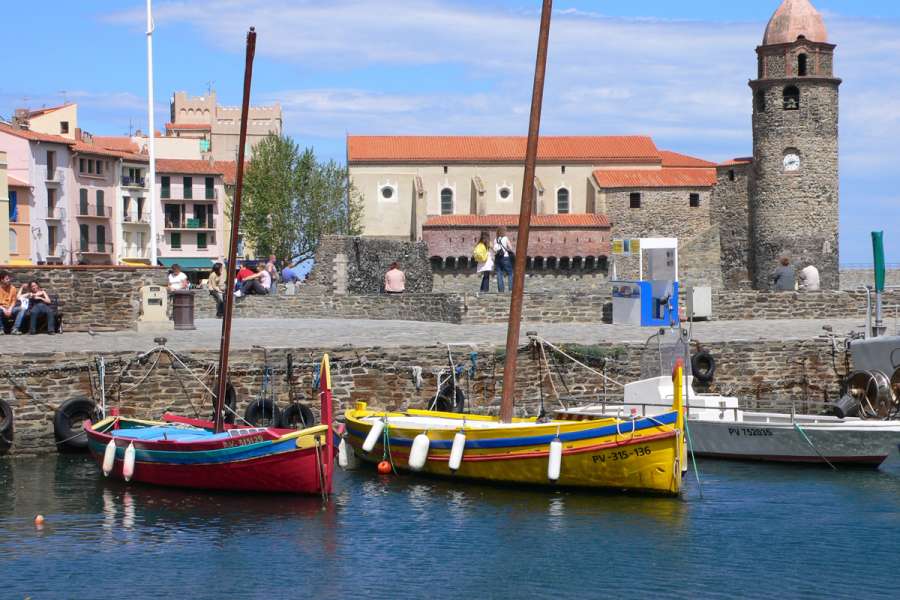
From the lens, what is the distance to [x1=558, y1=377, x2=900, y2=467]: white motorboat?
19.8 meters

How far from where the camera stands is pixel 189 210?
292ft

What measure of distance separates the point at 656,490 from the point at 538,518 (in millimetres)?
1771

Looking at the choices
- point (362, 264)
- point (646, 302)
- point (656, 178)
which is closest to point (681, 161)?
point (656, 178)

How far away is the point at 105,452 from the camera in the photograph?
18.4 m

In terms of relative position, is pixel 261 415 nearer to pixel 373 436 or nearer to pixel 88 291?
pixel 373 436

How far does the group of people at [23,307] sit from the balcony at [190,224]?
209 feet

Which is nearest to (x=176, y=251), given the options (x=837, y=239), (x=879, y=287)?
(x=837, y=239)

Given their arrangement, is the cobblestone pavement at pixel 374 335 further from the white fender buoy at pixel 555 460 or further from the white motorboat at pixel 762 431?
the white fender buoy at pixel 555 460

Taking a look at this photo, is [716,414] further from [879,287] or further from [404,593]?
[404,593]

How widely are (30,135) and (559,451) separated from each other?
201 ft

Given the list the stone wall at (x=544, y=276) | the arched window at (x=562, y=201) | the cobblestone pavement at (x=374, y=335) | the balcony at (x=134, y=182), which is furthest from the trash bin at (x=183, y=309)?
the balcony at (x=134, y=182)

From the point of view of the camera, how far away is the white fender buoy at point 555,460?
17.2 meters

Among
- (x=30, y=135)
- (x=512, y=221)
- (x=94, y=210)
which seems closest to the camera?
(x=30, y=135)

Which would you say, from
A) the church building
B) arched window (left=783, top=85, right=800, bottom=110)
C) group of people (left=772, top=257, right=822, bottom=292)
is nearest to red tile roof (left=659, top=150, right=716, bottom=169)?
the church building
